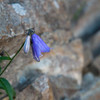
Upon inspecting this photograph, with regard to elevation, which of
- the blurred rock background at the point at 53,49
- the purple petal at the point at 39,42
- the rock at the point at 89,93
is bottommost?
the rock at the point at 89,93

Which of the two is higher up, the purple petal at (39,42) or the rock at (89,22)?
the purple petal at (39,42)

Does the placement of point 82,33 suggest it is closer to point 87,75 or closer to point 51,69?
point 87,75

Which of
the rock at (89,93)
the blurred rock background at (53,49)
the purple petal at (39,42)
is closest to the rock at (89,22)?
the blurred rock background at (53,49)

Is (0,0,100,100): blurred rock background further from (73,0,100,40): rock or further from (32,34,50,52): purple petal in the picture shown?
(32,34,50,52): purple petal

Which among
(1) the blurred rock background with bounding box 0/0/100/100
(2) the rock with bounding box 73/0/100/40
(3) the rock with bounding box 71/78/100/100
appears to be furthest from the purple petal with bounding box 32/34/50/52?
(2) the rock with bounding box 73/0/100/40

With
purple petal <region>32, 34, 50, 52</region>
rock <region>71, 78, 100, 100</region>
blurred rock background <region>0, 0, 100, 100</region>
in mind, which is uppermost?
purple petal <region>32, 34, 50, 52</region>

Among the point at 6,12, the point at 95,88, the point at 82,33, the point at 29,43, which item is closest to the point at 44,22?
the point at 6,12

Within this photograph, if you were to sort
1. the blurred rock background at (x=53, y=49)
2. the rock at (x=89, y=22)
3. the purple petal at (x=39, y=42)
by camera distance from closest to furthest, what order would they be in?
1. the purple petal at (x=39, y=42)
2. the blurred rock background at (x=53, y=49)
3. the rock at (x=89, y=22)

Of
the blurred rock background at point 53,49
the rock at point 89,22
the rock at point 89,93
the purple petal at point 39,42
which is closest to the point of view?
the purple petal at point 39,42

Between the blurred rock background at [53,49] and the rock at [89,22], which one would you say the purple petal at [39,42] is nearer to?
the blurred rock background at [53,49]
